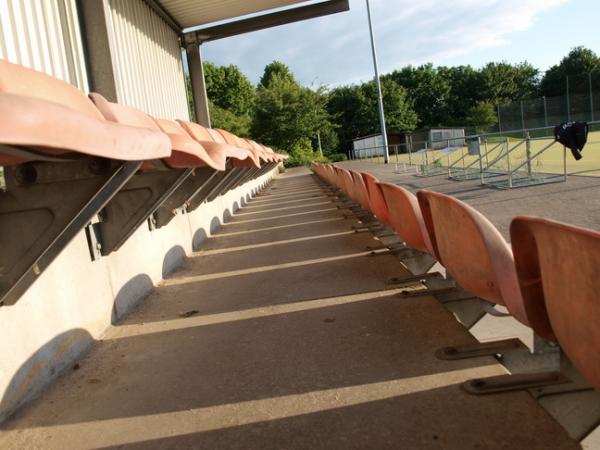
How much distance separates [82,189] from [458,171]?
15.4 metres

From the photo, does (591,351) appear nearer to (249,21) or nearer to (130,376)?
(130,376)

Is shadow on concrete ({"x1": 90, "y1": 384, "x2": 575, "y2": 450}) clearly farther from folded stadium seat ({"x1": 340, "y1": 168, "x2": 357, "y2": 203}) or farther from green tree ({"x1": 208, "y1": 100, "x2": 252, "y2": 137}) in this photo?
green tree ({"x1": 208, "y1": 100, "x2": 252, "y2": 137})

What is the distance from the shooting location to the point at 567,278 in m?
1.32

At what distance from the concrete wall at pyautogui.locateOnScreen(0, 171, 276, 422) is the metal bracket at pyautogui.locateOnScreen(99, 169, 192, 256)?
0.50ft

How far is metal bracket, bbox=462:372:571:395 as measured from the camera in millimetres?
1935

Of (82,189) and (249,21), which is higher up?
(249,21)

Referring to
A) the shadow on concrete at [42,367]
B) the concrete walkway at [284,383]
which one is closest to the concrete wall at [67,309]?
the shadow on concrete at [42,367]

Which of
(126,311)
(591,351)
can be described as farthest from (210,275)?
(591,351)

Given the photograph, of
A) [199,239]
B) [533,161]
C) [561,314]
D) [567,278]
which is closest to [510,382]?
[561,314]

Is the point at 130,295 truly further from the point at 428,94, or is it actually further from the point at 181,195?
the point at 428,94

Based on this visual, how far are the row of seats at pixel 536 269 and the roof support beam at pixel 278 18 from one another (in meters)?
8.93

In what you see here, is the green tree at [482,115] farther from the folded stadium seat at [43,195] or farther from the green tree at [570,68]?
the folded stadium seat at [43,195]

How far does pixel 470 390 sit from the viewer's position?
2.03 metres

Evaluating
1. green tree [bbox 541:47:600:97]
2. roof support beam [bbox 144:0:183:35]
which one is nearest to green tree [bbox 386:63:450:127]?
green tree [bbox 541:47:600:97]
